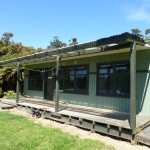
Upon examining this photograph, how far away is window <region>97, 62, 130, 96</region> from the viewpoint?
8.90 metres

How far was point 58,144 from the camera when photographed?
5.79 m

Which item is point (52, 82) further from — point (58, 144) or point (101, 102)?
point (58, 144)

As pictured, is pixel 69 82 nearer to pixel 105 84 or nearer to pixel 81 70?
pixel 81 70

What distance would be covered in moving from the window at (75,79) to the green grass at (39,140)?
397cm

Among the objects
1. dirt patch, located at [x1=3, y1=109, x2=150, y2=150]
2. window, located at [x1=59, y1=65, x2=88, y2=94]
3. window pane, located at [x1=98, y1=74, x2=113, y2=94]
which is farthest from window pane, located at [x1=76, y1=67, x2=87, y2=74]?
dirt patch, located at [x1=3, y1=109, x2=150, y2=150]

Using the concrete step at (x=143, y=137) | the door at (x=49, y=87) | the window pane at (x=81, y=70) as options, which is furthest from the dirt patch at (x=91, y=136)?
the door at (x=49, y=87)

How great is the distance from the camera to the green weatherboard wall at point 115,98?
8284mm

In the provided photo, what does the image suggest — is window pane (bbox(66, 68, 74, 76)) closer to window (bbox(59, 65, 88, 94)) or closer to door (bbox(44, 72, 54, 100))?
window (bbox(59, 65, 88, 94))

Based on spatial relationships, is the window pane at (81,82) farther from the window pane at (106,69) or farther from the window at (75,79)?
the window pane at (106,69)

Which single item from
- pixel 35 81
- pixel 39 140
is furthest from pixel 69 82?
pixel 39 140

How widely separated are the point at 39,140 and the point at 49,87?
792cm

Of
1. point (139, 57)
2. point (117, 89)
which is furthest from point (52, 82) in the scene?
point (139, 57)

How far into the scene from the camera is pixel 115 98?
936cm

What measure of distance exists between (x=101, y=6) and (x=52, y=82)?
18.2ft
